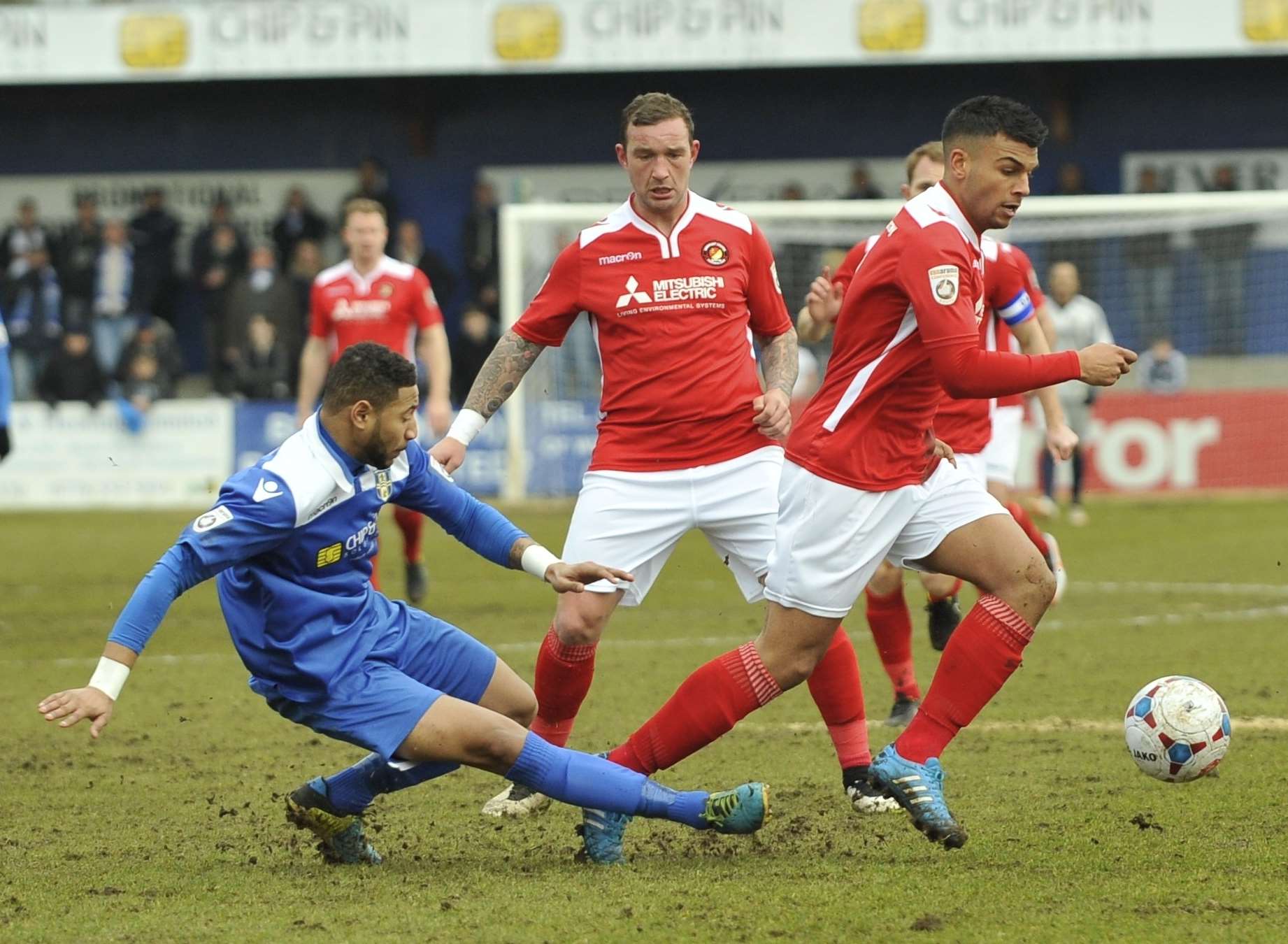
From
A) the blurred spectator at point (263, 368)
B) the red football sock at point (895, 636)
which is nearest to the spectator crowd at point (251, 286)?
the blurred spectator at point (263, 368)

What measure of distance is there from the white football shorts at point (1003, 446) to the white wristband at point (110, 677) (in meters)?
4.52

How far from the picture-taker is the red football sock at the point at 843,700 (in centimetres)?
569

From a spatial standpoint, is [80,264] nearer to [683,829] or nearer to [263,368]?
[263,368]

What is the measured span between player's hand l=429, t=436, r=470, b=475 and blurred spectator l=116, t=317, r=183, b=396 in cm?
1386

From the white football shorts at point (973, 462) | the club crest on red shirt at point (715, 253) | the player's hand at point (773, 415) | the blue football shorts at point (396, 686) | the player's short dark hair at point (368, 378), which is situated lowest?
the blue football shorts at point (396, 686)

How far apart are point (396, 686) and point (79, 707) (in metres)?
0.83

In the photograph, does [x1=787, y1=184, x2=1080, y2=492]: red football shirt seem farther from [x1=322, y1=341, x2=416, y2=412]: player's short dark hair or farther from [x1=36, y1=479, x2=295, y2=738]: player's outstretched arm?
[x1=36, y1=479, x2=295, y2=738]: player's outstretched arm

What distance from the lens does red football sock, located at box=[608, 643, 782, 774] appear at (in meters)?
5.13

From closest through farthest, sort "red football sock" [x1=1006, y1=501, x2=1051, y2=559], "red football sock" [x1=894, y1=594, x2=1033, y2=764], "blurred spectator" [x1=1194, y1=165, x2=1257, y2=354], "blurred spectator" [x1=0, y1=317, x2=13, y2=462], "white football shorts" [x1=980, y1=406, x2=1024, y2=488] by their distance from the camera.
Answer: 1. "red football sock" [x1=894, y1=594, x2=1033, y2=764]
2. "red football sock" [x1=1006, y1=501, x2=1051, y2=559]
3. "white football shorts" [x1=980, y1=406, x2=1024, y2=488]
4. "blurred spectator" [x1=0, y1=317, x2=13, y2=462]
5. "blurred spectator" [x1=1194, y1=165, x2=1257, y2=354]

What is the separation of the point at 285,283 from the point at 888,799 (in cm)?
1463

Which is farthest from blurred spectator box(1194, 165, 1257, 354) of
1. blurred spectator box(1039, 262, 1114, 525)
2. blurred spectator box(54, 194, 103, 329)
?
blurred spectator box(54, 194, 103, 329)

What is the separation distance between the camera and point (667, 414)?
18.9 feet

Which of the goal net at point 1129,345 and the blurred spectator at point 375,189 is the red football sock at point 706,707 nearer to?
the goal net at point 1129,345

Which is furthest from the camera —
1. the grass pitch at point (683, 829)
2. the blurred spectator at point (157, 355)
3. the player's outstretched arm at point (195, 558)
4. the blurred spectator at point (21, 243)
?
the blurred spectator at point (21, 243)
